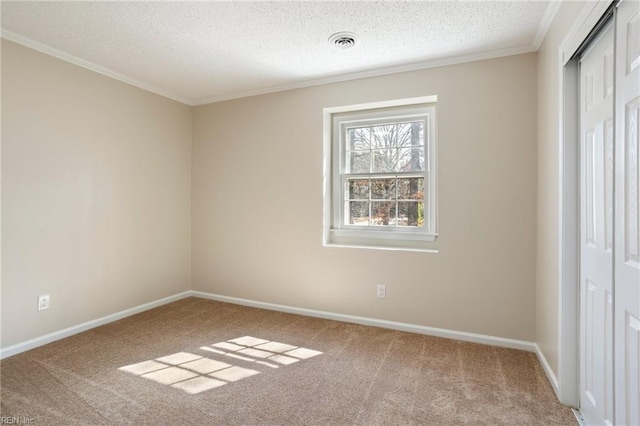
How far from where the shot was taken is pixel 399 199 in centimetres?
350

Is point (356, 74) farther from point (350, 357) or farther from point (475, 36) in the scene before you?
point (350, 357)

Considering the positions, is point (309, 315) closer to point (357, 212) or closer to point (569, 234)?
point (357, 212)

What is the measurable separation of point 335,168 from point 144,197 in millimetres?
2206

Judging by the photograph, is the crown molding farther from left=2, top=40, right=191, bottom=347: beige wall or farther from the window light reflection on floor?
the window light reflection on floor

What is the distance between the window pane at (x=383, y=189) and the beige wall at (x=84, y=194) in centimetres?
245

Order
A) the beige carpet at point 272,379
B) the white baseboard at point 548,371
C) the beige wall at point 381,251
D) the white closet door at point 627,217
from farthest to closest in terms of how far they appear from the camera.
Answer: the beige wall at point 381,251, the white baseboard at point 548,371, the beige carpet at point 272,379, the white closet door at point 627,217

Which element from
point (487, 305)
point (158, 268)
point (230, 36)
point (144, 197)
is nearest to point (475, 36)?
point (230, 36)

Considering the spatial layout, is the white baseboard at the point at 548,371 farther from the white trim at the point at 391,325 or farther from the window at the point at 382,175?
the window at the point at 382,175

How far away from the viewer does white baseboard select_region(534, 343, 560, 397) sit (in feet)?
7.14

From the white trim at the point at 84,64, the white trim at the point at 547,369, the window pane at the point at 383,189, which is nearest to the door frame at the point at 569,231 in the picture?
the white trim at the point at 547,369

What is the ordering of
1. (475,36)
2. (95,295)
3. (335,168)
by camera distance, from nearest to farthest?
1. (475,36)
2. (95,295)
3. (335,168)

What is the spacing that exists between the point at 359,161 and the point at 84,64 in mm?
2834

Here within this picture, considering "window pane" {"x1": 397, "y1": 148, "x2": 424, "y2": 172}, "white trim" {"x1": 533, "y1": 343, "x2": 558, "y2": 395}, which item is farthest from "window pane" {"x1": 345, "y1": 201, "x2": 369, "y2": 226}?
"white trim" {"x1": 533, "y1": 343, "x2": 558, "y2": 395}

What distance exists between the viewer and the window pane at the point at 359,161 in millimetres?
3670
